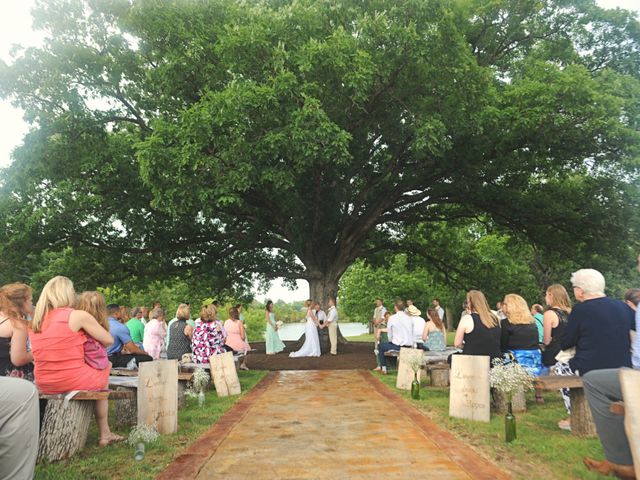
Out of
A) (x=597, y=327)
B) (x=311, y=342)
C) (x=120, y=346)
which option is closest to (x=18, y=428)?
(x=597, y=327)

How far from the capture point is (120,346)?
10141 millimetres

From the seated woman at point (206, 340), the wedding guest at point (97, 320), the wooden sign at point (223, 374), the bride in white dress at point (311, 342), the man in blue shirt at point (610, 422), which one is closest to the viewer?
the man in blue shirt at point (610, 422)

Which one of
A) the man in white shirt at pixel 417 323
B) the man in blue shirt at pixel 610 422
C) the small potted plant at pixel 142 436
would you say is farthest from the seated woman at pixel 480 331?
the man in white shirt at pixel 417 323

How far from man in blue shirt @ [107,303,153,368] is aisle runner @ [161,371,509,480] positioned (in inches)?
112

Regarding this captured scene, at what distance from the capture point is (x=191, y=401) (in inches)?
372

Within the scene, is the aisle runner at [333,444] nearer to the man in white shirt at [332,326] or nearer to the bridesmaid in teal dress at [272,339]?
the bridesmaid in teal dress at [272,339]

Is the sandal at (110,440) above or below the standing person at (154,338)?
below

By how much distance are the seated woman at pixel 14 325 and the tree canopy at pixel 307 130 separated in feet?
25.7

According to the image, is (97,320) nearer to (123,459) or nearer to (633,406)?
(123,459)

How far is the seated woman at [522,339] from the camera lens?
8.84 metres

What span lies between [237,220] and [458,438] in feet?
59.1

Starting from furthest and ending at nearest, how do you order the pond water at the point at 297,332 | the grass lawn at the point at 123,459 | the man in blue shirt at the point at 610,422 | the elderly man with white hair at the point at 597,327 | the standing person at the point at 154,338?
the pond water at the point at 297,332 < the standing person at the point at 154,338 < the elderly man with white hair at the point at 597,327 < the grass lawn at the point at 123,459 < the man in blue shirt at the point at 610,422

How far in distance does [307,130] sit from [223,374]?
6.66 meters

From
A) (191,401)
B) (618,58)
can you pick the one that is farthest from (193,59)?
(618,58)
